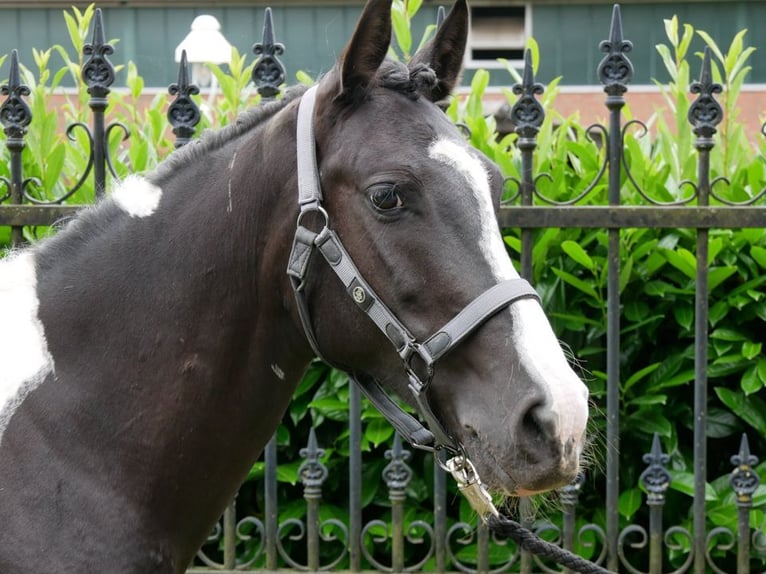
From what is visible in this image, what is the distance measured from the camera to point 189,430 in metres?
2.13

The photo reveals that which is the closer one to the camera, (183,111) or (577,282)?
(183,111)

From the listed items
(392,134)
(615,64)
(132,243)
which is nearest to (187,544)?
(132,243)

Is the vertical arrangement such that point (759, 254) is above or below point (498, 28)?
below

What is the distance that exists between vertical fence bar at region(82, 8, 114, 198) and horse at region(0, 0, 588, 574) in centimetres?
159

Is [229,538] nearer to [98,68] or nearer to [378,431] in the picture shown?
[378,431]

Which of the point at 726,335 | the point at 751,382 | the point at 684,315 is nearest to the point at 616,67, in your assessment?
the point at 684,315

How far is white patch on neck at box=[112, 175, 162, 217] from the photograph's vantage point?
223cm

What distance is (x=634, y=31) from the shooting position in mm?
19969

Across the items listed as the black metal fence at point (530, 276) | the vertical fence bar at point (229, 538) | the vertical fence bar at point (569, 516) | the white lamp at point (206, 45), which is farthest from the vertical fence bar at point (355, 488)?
the white lamp at point (206, 45)

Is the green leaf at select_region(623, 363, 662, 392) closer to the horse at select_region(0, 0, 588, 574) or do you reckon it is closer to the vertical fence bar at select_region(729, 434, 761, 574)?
the vertical fence bar at select_region(729, 434, 761, 574)

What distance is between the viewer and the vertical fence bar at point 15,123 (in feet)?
12.1

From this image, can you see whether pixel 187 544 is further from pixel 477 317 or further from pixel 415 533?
pixel 415 533

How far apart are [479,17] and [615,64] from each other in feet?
58.9

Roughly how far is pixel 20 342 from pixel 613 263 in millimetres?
2333
